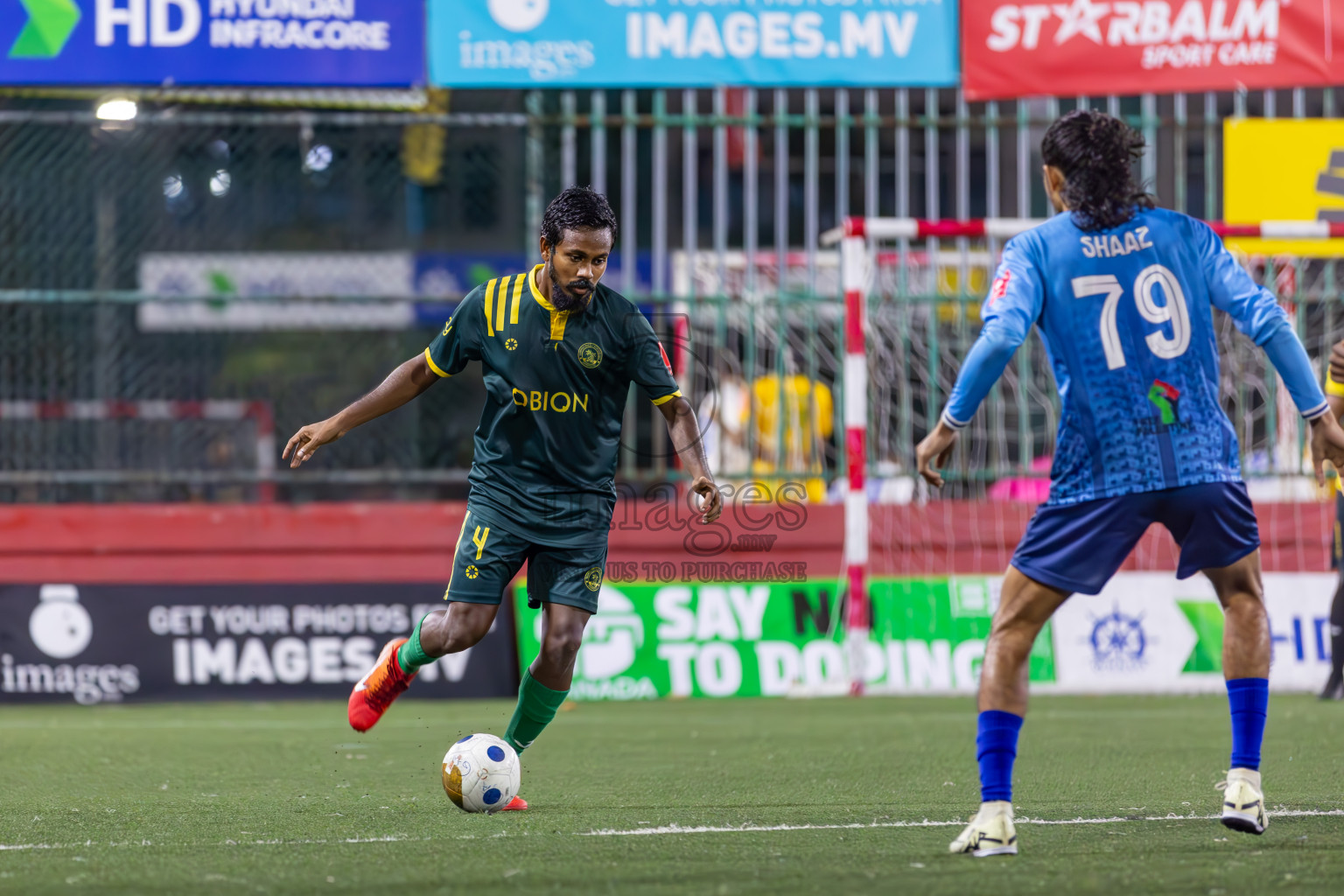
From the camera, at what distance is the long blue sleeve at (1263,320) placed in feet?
14.4

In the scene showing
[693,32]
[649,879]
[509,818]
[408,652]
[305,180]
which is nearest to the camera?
[649,879]

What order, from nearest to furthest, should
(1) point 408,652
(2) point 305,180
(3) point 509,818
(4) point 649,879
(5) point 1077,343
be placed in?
1. (4) point 649,879
2. (5) point 1077,343
3. (3) point 509,818
4. (1) point 408,652
5. (2) point 305,180

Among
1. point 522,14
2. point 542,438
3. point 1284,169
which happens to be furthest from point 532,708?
point 1284,169

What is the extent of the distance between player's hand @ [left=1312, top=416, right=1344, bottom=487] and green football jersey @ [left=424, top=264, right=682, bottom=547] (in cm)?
206

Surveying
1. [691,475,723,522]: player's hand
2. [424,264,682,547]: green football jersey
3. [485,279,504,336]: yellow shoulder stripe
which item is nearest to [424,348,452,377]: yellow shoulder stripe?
[424,264,682,547]: green football jersey

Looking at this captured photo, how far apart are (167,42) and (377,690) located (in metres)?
6.51

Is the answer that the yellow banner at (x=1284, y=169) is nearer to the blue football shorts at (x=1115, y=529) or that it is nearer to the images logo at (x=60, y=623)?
the blue football shorts at (x=1115, y=529)

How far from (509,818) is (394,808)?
468 mm

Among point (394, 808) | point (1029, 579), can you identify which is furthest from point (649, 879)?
point (394, 808)

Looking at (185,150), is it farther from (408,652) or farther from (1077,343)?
(1077,343)

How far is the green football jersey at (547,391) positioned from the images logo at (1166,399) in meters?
1.80

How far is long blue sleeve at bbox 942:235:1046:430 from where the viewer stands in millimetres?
4191

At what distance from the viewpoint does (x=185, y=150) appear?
37.0 ft

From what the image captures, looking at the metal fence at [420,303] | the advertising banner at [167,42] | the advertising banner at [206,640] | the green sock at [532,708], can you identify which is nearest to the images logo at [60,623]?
the advertising banner at [206,640]
